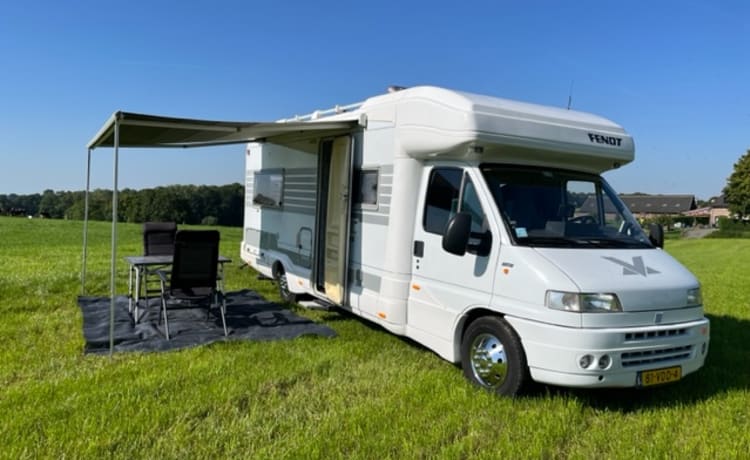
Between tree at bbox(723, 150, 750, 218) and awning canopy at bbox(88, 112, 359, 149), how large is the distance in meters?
63.6

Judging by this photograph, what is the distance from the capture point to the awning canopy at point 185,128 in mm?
5781

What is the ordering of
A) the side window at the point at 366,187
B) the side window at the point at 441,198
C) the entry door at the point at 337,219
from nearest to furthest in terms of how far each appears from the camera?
1. the side window at the point at 441,198
2. the side window at the point at 366,187
3. the entry door at the point at 337,219

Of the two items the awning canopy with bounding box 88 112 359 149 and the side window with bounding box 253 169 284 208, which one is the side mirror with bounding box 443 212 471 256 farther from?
the side window with bounding box 253 169 284 208

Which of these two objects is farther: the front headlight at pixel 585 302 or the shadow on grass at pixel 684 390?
the shadow on grass at pixel 684 390

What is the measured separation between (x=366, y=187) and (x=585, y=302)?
126 inches

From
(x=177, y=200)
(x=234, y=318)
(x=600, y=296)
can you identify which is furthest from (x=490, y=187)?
(x=177, y=200)

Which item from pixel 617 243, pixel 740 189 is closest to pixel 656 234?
pixel 617 243

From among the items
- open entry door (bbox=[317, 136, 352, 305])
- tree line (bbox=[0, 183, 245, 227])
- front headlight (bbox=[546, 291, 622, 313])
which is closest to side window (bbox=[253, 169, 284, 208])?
open entry door (bbox=[317, 136, 352, 305])

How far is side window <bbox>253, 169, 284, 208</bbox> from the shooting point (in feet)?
30.2

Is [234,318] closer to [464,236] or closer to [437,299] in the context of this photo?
[437,299]

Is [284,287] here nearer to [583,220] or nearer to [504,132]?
[504,132]

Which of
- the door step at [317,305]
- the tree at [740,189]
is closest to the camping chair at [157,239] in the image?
the door step at [317,305]

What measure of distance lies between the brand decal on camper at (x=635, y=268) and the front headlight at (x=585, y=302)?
1.16 feet

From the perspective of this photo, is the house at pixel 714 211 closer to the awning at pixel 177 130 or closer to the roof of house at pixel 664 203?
the roof of house at pixel 664 203
